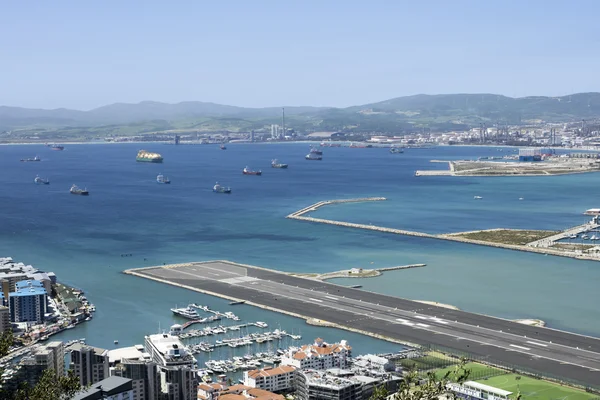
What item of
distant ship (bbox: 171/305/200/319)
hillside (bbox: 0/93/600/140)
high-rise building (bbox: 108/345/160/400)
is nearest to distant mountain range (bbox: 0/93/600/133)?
hillside (bbox: 0/93/600/140)

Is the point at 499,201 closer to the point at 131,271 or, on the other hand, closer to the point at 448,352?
the point at 131,271

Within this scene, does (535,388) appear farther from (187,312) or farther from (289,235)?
(289,235)

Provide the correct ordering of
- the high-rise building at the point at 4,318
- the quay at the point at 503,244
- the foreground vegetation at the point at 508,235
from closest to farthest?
the high-rise building at the point at 4,318, the quay at the point at 503,244, the foreground vegetation at the point at 508,235

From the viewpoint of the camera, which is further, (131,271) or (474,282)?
(131,271)

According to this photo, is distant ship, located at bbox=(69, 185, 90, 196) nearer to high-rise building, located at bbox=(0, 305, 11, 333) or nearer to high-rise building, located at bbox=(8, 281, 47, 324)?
high-rise building, located at bbox=(8, 281, 47, 324)

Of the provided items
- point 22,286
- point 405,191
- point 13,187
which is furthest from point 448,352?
point 13,187

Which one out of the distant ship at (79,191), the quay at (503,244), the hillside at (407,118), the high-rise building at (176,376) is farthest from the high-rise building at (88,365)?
the hillside at (407,118)

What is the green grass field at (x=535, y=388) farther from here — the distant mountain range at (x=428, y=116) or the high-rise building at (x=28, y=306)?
the distant mountain range at (x=428, y=116)

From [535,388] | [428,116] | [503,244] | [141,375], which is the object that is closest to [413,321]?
[535,388]
